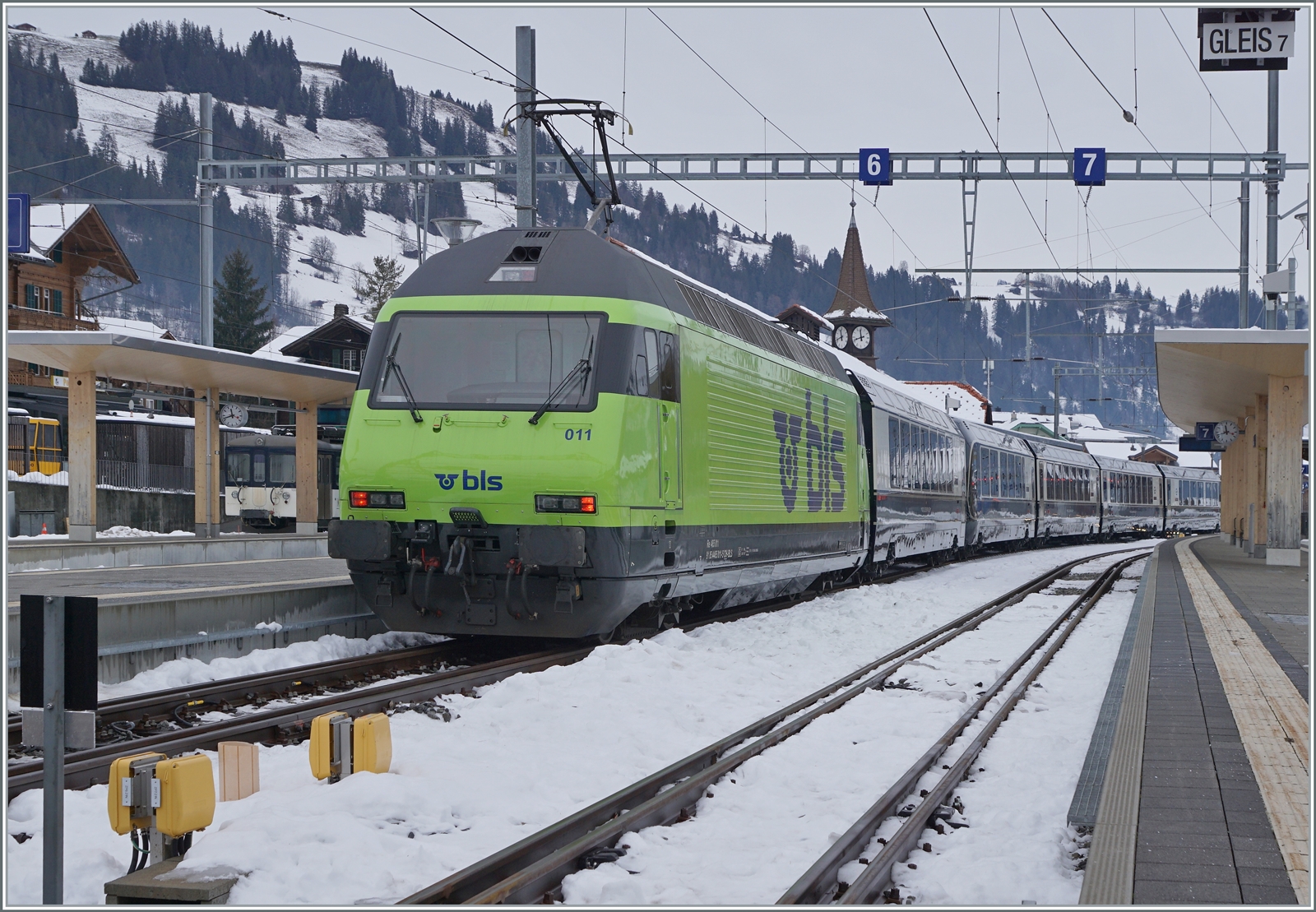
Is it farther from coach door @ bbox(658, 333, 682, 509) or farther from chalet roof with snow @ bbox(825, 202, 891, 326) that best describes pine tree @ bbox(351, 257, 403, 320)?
coach door @ bbox(658, 333, 682, 509)

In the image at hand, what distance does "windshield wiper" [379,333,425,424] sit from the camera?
11.1 m

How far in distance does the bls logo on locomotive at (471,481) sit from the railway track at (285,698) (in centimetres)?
143

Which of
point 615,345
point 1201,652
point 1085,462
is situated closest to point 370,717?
point 615,345

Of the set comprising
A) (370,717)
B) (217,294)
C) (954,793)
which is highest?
(217,294)

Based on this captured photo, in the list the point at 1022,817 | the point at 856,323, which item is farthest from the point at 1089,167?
the point at 856,323

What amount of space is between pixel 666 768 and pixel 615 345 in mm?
4812

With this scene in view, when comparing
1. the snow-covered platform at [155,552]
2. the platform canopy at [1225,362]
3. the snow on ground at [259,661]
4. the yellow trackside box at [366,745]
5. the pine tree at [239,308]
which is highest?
the pine tree at [239,308]

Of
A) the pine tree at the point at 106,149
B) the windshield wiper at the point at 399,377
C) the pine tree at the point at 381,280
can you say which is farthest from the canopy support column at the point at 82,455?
the pine tree at the point at 106,149

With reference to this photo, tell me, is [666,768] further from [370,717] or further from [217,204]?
[217,204]

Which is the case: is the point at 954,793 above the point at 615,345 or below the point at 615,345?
below

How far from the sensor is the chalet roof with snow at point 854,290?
94.7m

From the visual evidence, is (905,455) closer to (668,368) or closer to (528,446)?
(668,368)

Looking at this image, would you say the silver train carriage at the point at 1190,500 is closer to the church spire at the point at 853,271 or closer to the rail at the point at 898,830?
the church spire at the point at 853,271

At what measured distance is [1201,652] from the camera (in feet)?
39.1
